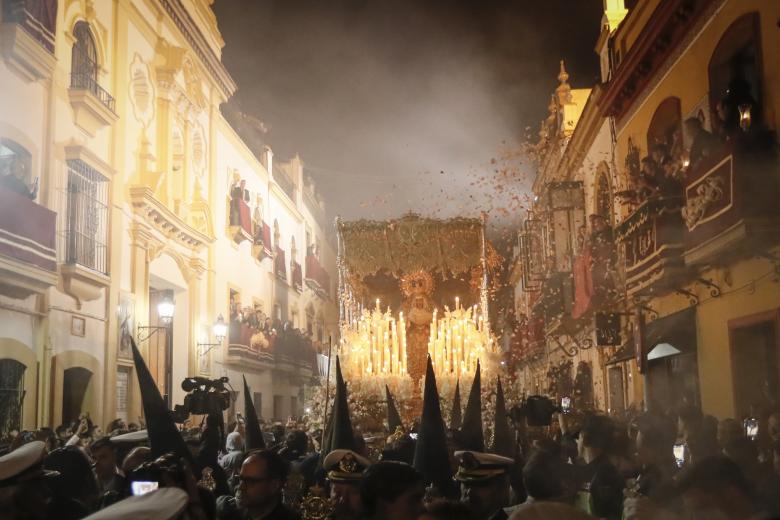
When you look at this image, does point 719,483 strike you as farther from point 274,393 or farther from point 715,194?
point 274,393

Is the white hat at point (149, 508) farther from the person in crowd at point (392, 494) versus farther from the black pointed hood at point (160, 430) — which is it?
the black pointed hood at point (160, 430)

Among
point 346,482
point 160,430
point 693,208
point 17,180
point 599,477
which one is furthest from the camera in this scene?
point 17,180

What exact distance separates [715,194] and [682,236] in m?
2.26

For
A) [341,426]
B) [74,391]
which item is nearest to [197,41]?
[74,391]

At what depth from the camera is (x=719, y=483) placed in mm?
3236

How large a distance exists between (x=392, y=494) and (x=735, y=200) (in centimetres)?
800

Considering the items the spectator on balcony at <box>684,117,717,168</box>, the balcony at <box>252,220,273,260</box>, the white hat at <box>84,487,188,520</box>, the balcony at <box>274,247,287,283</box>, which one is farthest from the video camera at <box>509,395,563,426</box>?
the balcony at <box>274,247,287,283</box>

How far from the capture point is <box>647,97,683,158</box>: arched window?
1508 centimetres

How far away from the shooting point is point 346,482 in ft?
17.0

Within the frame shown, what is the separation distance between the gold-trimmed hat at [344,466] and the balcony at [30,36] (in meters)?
12.2

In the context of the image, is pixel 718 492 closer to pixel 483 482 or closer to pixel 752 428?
pixel 483 482

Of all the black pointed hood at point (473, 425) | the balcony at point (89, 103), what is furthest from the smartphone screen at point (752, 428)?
the balcony at point (89, 103)

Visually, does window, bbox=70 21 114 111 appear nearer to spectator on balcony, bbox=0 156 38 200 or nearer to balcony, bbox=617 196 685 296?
spectator on balcony, bbox=0 156 38 200

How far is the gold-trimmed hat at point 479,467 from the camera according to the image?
15.7 feet
